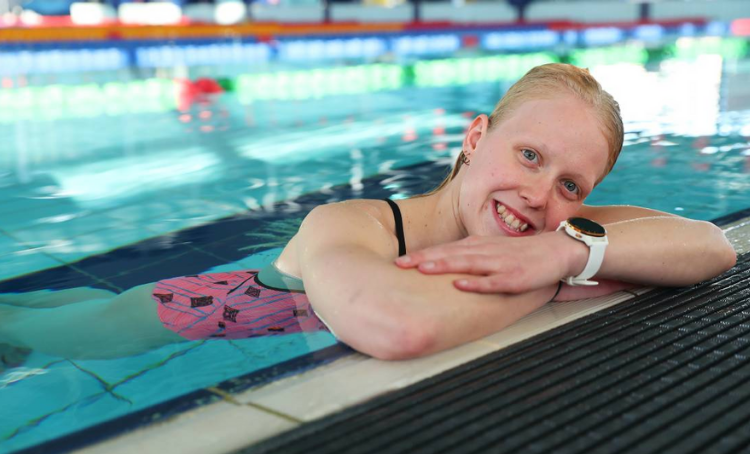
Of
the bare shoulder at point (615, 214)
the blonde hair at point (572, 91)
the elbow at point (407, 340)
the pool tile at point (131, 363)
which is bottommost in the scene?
the pool tile at point (131, 363)

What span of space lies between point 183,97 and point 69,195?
528cm

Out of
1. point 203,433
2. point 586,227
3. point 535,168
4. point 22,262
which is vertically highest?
point 535,168

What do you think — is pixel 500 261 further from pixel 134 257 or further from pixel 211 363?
pixel 134 257

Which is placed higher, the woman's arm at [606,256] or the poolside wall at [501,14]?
the poolside wall at [501,14]

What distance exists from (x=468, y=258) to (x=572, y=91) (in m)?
0.52

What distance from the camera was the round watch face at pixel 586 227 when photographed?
68.1 inches

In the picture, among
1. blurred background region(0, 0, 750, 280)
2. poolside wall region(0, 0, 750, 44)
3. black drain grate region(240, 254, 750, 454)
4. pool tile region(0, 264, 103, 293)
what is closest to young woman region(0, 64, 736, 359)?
black drain grate region(240, 254, 750, 454)

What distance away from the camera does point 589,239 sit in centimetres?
172

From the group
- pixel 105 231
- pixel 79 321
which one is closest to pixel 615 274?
pixel 79 321

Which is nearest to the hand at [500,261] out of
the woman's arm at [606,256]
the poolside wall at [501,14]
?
the woman's arm at [606,256]

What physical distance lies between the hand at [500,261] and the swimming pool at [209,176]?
1.11 feet

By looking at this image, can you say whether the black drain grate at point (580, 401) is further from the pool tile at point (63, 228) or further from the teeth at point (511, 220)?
the pool tile at point (63, 228)

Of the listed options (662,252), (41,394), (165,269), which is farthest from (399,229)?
(165,269)

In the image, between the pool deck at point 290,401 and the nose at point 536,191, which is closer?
the pool deck at point 290,401
